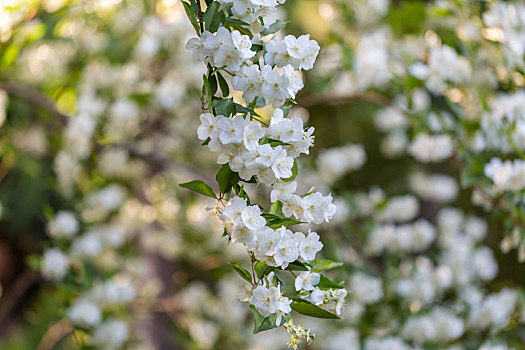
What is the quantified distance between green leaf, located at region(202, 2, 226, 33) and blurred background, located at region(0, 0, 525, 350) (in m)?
0.53

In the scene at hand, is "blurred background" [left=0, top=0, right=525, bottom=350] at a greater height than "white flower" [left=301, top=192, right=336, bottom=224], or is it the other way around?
"white flower" [left=301, top=192, right=336, bottom=224]

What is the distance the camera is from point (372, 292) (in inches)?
47.5

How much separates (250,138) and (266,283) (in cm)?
15

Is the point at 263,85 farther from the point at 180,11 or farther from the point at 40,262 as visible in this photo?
the point at 180,11

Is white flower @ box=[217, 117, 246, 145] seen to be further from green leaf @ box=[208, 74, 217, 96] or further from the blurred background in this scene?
the blurred background

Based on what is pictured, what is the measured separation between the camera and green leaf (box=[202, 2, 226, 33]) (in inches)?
21.0

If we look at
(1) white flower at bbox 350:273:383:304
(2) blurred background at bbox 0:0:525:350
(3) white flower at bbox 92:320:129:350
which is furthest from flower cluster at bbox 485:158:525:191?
(3) white flower at bbox 92:320:129:350

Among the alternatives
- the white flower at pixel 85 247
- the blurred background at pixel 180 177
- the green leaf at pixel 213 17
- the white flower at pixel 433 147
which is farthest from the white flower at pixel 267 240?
the white flower at pixel 85 247

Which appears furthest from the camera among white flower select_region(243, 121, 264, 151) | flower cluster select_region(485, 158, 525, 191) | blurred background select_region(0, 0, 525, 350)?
blurred background select_region(0, 0, 525, 350)

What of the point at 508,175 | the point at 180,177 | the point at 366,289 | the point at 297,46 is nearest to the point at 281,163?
A: the point at 297,46

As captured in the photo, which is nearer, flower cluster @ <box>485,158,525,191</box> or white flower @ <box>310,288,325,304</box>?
white flower @ <box>310,288,325,304</box>

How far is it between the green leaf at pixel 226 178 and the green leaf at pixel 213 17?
0.14 metres

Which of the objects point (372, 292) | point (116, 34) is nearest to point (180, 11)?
point (116, 34)

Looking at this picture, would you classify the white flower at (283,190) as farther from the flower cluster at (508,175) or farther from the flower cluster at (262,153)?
the flower cluster at (508,175)
